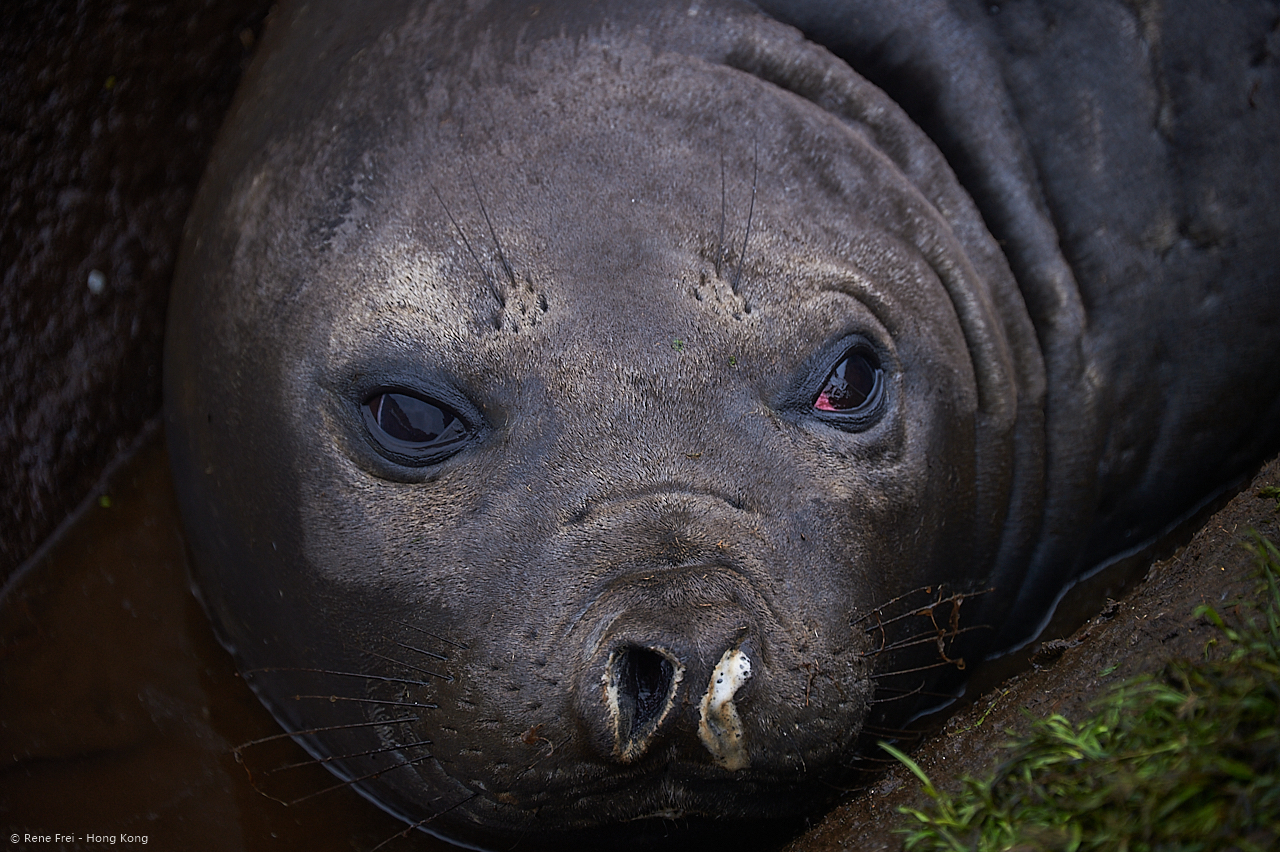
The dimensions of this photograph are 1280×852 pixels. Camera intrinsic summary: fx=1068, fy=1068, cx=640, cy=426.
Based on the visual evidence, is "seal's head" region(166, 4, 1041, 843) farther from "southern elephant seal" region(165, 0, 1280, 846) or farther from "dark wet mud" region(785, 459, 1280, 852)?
"dark wet mud" region(785, 459, 1280, 852)

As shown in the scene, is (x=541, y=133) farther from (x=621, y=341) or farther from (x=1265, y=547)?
(x=1265, y=547)

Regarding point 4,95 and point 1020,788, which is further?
point 4,95

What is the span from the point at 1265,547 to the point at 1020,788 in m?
0.78

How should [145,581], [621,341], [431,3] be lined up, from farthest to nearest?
[145,581]
[431,3]
[621,341]

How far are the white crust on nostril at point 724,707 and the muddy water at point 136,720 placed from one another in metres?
1.48

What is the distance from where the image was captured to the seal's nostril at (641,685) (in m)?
2.18

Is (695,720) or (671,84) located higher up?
(671,84)

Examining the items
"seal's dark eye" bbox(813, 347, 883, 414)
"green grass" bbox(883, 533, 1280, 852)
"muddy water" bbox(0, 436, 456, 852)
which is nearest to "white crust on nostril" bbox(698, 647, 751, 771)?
"green grass" bbox(883, 533, 1280, 852)

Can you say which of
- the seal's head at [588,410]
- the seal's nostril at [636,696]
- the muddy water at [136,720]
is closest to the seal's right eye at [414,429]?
the seal's head at [588,410]

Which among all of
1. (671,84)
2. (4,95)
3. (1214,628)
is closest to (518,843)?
(1214,628)

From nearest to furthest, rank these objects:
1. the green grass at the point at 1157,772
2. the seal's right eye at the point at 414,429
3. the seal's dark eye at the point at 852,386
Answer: the green grass at the point at 1157,772, the seal's right eye at the point at 414,429, the seal's dark eye at the point at 852,386

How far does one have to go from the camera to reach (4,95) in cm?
343

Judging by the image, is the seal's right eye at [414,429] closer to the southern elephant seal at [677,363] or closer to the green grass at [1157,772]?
the southern elephant seal at [677,363]

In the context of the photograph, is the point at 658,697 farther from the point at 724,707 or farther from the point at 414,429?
the point at 414,429
